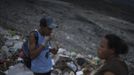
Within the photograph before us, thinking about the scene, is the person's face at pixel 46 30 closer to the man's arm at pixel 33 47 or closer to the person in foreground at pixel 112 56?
the man's arm at pixel 33 47

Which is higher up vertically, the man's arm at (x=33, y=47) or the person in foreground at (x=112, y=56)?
the person in foreground at (x=112, y=56)

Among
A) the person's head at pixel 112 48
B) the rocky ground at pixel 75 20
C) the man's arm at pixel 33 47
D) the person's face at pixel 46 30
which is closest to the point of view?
the person's head at pixel 112 48

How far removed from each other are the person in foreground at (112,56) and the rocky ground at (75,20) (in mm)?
5792

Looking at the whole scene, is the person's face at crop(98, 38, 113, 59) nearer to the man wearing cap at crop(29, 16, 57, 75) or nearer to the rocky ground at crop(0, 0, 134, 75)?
the man wearing cap at crop(29, 16, 57, 75)

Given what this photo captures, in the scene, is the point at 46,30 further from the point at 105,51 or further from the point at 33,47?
the point at 105,51

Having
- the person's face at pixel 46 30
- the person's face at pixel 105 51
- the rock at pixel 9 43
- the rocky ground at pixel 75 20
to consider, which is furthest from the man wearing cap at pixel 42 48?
A: the rocky ground at pixel 75 20

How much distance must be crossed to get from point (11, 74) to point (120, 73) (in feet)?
9.63

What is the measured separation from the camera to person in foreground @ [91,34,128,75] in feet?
10.2

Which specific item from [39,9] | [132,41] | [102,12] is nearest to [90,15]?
[102,12]

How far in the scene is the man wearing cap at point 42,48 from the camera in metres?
4.23

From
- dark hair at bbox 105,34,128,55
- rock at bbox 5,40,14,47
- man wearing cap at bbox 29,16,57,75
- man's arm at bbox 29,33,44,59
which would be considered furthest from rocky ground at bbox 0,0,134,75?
dark hair at bbox 105,34,128,55

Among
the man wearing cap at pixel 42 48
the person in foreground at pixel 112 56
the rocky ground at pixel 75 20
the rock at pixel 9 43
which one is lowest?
the rocky ground at pixel 75 20

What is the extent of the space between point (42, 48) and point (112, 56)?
1.34 meters

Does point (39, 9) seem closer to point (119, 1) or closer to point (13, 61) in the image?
point (119, 1)
